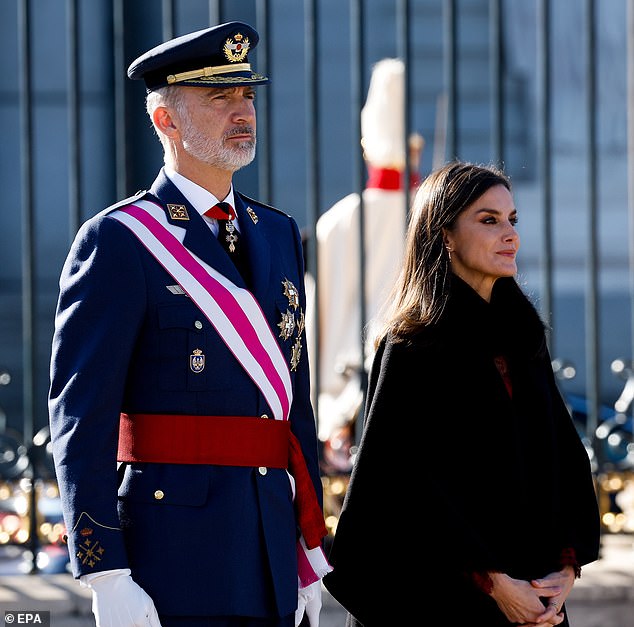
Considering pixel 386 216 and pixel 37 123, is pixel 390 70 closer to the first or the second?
pixel 386 216

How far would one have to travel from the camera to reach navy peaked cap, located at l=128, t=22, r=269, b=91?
2979mm

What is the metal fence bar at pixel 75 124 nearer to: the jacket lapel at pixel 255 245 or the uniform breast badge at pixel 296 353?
the jacket lapel at pixel 255 245

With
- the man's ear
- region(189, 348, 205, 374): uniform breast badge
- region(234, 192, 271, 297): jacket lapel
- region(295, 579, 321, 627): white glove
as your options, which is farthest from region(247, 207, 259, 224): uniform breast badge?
region(295, 579, 321, 627): white glove

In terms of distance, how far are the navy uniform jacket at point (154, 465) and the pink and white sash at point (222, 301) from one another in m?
0.02

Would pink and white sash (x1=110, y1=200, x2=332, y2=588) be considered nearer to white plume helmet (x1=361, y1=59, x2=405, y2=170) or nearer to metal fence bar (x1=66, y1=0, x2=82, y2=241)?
metal fence bar (x1=66, y1=0, x2=82, y2=241)

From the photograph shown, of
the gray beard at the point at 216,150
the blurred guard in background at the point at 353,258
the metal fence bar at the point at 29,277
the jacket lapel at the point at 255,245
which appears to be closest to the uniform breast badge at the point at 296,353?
the jacket lapel at the point at 255,245

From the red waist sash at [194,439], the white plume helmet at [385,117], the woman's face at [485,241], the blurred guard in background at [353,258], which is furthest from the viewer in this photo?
the white plume helmet at [385,117]

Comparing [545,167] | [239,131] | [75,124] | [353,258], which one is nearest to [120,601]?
[239,131]

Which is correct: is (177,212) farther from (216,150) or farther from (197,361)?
(197,361)

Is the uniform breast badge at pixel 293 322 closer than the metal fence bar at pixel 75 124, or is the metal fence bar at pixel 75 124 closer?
the uniform breast badge at pixel 293 322

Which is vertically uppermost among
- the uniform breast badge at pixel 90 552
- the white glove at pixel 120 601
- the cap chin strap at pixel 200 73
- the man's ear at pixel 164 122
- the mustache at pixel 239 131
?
the cap chin strap at pixel 200 73

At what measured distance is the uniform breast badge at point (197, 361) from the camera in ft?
9.39

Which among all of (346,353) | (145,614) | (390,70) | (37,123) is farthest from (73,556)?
(37,123)

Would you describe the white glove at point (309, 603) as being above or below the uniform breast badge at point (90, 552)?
below
